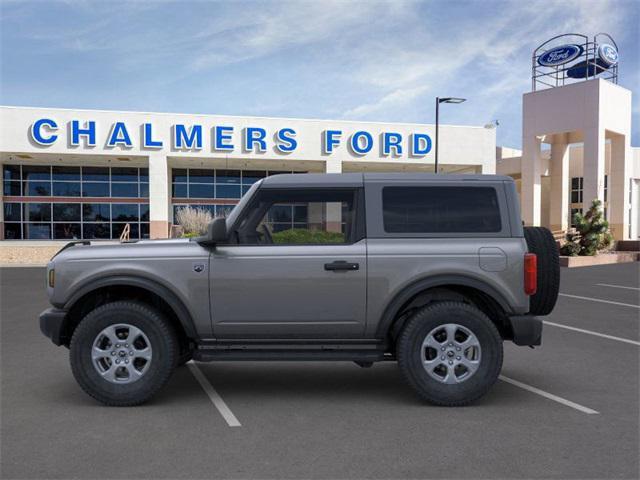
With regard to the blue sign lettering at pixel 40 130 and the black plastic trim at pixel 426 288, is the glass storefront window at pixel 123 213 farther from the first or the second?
the black plastic trim at pixel 426 288

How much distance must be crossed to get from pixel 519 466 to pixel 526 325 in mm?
1520

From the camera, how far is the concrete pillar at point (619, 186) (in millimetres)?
31375

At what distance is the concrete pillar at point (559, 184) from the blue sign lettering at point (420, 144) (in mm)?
7709

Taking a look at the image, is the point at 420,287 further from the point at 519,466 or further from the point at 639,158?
the point at 639,158

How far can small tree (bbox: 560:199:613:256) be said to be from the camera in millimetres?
23391

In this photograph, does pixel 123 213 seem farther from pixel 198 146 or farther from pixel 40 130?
pixel 198 146

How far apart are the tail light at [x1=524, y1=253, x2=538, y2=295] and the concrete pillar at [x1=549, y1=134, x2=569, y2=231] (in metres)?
30.4

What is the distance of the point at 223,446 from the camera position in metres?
4.08

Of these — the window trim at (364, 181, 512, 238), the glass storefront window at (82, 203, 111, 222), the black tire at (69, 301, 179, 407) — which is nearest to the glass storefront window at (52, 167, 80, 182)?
the glass storefront window at (82, 203, 111, 222)

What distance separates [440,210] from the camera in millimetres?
5176

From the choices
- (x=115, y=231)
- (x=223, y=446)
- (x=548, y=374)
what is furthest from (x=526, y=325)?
(x=115, y=231)

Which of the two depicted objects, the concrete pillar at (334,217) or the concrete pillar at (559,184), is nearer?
the concrete pillar at (334,217)

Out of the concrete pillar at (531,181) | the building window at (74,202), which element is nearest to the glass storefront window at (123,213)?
the building window at (74,202)

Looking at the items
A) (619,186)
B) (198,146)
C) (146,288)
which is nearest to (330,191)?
(146,288)
